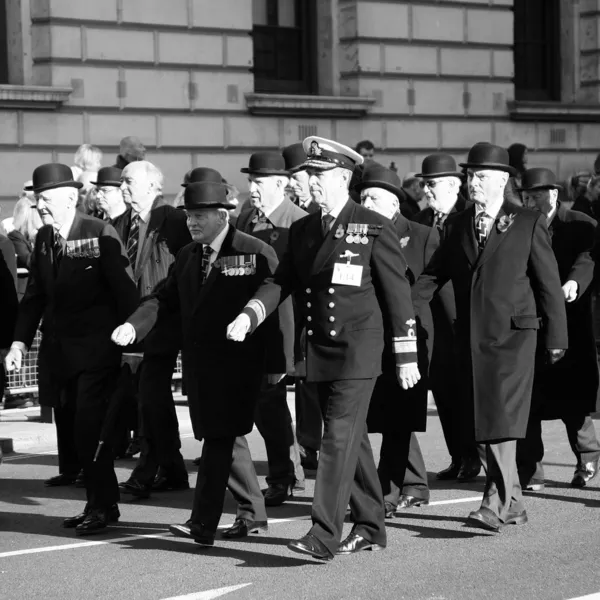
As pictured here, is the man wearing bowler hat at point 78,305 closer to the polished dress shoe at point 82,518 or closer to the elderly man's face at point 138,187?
the polished dress shoe at point 82,518

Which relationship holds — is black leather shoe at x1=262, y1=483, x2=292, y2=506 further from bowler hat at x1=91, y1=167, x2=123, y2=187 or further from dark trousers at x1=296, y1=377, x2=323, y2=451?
bowler hat at x1=91, y1=167, x2=123, y2=187

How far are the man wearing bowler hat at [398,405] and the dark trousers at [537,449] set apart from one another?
71 cm

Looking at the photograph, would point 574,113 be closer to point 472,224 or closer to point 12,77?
point 12,77

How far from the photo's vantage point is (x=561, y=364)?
9656mm

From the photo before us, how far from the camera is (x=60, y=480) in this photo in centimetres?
994

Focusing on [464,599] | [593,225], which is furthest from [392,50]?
[464,599]

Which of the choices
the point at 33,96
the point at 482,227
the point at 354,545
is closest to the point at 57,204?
the point at 482,227

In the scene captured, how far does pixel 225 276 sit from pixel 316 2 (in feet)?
41.3

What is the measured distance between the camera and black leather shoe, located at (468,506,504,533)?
26.0 ft

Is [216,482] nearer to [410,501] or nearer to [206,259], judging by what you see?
[206,259]

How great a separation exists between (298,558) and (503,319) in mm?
1668

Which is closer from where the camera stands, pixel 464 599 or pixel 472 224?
pixel 464 599

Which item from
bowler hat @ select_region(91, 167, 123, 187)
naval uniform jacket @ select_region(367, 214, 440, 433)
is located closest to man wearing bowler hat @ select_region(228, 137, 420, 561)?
naval uniform jacket @ select_region(367, 214, 440, 433)

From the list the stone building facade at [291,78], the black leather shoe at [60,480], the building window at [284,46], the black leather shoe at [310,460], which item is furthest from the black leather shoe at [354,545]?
the building window at [284,46]
